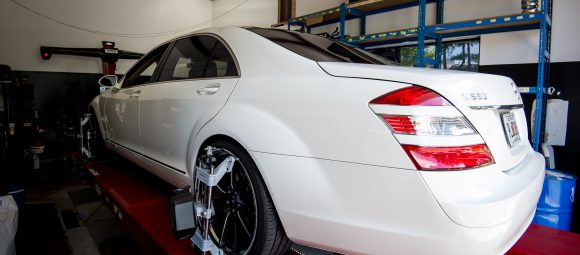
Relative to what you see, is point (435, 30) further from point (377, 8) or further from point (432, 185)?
point (432, 185)

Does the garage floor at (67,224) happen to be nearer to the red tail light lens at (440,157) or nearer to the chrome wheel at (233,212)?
the chrome wheel at (233,212)

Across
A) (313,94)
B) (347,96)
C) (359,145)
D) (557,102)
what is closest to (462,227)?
(359,145)

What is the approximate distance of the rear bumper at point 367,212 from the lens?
91 centimetres

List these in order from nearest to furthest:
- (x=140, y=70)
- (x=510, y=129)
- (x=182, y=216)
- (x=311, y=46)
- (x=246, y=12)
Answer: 1. (x=510, y=129)
2. (x=182, y=216)
3. (x=311, y=46)
4. (x=140, y=70)
5. (x=246, y=12)

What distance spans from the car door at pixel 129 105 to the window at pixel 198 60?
0.67 ft

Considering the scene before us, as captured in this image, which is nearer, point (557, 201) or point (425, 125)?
point (425, 125)

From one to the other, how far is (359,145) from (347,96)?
16cm

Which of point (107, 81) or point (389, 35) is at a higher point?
point (389, 35)

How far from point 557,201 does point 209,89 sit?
2853mm

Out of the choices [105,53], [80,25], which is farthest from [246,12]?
[80,25]

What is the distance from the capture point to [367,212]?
1011mm

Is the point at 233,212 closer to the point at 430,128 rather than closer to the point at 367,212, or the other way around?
the point at 367,212

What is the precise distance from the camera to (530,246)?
145 centimetres

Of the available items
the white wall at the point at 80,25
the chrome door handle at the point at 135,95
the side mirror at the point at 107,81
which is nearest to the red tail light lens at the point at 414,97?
the chrome door handle at the point at 135,95
